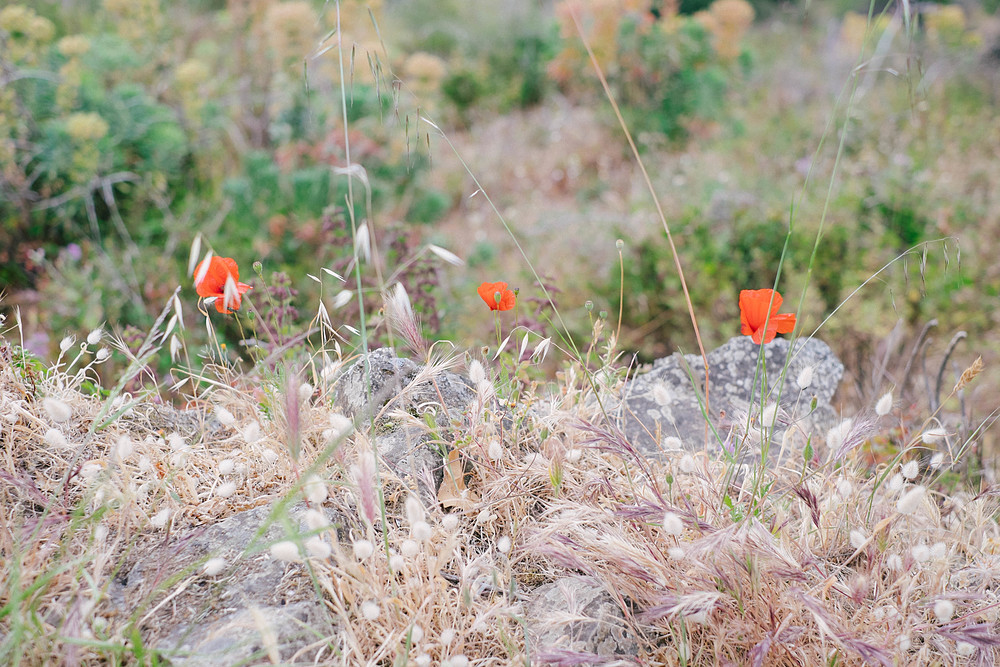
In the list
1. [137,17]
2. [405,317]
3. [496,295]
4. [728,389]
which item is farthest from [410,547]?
[137,17]

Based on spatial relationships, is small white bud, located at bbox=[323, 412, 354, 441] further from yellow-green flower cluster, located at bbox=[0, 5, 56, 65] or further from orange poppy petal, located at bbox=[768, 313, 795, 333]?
yellow-green flower cluster, located at bbox=[0, 5, 56, 65]

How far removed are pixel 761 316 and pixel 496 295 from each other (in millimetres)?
539

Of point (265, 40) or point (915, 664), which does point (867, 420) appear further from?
point (265, 40)

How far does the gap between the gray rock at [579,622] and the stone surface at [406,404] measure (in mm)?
313

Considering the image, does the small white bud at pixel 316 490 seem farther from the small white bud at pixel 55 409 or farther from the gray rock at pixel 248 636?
the small white bud at pixel 55 409

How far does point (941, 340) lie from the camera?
11.3ft

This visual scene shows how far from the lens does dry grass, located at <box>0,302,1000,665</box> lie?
3.50ft

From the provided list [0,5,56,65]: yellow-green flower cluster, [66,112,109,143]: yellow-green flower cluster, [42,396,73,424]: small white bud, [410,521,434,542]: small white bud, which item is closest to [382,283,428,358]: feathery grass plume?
[410,521,434,542]: small white bud

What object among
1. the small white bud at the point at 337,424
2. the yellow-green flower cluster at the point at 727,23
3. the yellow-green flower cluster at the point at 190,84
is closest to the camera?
the small white bud at the point at 337,424

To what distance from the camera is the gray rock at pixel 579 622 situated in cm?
111

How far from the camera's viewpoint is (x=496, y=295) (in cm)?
138

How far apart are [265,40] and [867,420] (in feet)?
17.2

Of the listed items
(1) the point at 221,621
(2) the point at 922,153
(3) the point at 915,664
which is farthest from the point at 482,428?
(2) the point at 922,153

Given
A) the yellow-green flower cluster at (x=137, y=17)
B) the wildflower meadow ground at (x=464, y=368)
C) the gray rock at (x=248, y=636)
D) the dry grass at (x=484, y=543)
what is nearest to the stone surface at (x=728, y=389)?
the wildflower meadow ground at (x=464, y=368)
